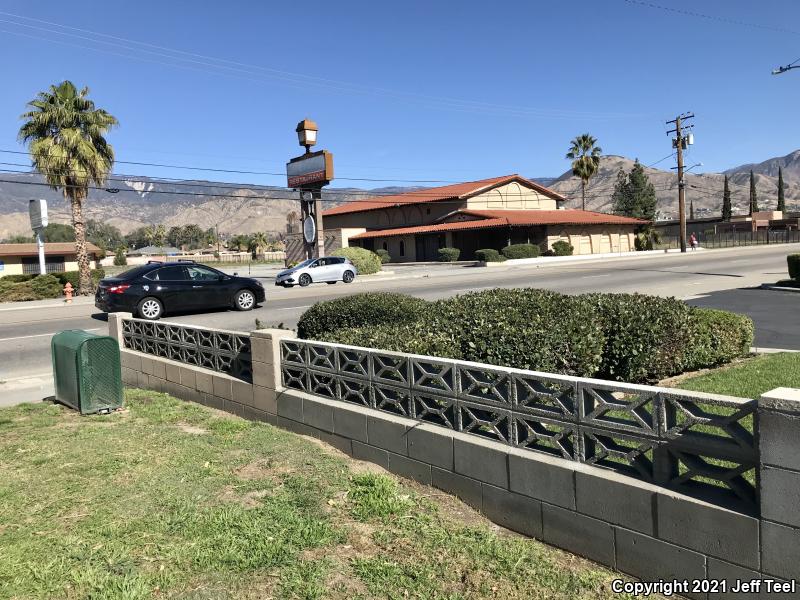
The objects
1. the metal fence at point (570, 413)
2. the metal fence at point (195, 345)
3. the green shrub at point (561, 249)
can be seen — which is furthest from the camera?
the green shrub at point (561, 249)

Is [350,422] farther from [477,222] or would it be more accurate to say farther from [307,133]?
[477,222]

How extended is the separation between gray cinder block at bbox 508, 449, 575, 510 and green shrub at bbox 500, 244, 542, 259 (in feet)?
145

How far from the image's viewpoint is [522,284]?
25.6 meters

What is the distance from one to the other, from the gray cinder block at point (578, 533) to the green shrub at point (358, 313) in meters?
4.08

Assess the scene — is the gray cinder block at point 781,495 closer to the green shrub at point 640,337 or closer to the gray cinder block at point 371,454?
the gray cinder block at point 371,454

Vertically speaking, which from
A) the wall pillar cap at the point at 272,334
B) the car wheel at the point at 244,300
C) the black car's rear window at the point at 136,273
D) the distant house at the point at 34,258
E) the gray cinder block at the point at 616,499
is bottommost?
the gray cinder block at the point at 616,499

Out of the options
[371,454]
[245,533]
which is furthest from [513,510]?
[245,533]

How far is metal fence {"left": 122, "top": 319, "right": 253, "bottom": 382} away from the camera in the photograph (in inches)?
277

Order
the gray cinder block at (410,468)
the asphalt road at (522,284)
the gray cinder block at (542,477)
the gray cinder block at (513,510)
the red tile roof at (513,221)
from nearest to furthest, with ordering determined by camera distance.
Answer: the gray cinder block at (542,477) → the gray cinder block at (513,510) → the gray cinder block at (410,468) → the asphalt road at (522,284) → the red tile roof at (513,221)

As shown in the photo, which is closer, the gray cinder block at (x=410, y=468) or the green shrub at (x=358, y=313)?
the gray cinder block at (x=410, y=468)

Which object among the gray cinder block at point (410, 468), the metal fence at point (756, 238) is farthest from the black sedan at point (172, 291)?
the metal fence at point (756, 238)

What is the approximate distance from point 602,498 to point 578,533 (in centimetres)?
30

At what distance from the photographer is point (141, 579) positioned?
3.30 m

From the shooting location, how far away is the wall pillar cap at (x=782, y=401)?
2.83 meters
